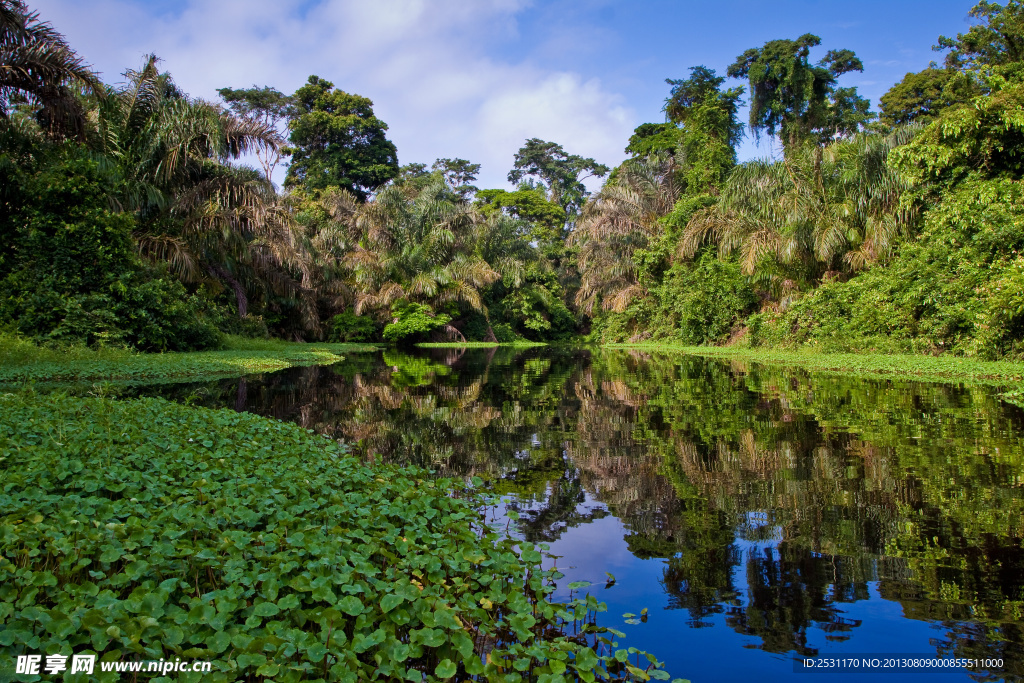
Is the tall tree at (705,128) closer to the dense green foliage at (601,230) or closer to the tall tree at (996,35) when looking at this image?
the dense green foliage at (601,230)

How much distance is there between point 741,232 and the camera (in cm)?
2320

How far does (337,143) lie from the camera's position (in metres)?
45.0

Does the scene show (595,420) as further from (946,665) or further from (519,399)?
(946,665)

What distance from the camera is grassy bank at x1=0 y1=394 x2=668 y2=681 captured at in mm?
2309

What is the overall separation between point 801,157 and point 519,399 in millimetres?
15714

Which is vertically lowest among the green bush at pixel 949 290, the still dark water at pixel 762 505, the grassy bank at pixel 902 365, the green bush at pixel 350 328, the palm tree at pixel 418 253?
the still dark water at pixel 762 505

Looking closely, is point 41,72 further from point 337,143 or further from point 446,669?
point 337,143

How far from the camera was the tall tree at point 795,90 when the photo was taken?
32.2 meters

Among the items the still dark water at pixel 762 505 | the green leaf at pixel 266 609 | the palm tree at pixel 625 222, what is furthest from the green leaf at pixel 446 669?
the palm tree at pixel 625 222

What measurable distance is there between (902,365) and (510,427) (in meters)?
9.27

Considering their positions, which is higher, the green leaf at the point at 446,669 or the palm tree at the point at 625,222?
the palm tree at the point at 625,222

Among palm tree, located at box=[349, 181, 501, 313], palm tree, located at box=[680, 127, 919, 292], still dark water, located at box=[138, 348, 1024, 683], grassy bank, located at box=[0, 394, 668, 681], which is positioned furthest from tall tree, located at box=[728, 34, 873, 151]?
grassy bank, located at box=[0, 394, 668, 681]

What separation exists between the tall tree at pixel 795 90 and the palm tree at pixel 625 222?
19.1 ft

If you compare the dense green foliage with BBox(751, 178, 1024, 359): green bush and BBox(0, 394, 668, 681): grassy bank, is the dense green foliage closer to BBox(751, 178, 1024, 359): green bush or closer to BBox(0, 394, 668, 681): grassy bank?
BBox(751, 178, 1024, 359): green bush
